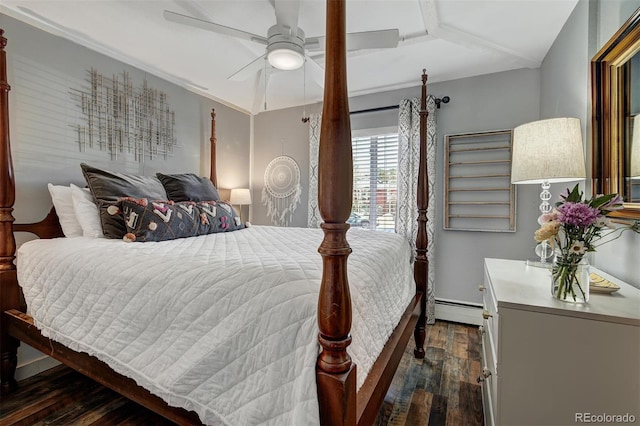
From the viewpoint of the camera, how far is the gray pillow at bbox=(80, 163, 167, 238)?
1849mm

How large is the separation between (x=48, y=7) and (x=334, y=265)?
259cm

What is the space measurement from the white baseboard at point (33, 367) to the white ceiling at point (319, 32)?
233 centimetres

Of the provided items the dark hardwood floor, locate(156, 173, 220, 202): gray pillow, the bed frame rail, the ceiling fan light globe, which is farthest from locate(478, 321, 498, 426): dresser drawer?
locate(156, 173, 220, 202): gray pillow

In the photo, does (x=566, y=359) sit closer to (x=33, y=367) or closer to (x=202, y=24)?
(x=202, y=24)

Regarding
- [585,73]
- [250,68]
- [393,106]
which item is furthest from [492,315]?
[393,106]

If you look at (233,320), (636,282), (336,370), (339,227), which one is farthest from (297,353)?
(636,282)

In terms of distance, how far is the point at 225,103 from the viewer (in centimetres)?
369

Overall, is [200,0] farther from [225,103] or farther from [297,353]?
[297,353]

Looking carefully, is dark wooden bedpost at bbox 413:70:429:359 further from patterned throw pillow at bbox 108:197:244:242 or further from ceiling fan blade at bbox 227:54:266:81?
patterned throw pillow at bbox 108:197:244:242

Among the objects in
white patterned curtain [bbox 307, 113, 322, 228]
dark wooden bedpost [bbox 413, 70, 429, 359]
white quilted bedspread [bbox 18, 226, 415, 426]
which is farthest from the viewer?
white patterned curtain [bbox 307, 113, 322, 228]

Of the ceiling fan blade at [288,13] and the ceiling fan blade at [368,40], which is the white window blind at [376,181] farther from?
the ceiling fan blade at [288,13]

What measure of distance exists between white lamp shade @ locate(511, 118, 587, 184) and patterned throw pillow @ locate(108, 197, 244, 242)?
2.07 m

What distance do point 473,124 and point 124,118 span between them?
3.25m

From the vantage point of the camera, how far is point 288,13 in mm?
1637
